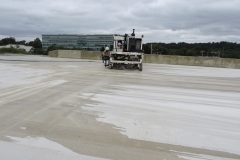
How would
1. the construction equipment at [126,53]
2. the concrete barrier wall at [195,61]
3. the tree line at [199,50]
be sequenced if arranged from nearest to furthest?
1. the construction equipment at [126,53]
2. the concrete barrier wall at [195,61]
3. the tree line at [199,50]

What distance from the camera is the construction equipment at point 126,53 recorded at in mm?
20734

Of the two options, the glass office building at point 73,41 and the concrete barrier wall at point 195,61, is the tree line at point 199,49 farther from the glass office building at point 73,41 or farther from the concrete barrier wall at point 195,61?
the glass office building at point 73,41

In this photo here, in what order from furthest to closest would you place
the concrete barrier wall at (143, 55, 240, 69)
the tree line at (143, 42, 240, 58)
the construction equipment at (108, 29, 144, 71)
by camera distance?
the tree line at (143, 42, 240, 58)
the concrete barrier wall at (143, 55, 240, 69)
the construction equipment at (108, 29, 144, 71)

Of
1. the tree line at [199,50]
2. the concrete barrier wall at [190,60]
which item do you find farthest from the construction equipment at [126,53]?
the tree line at [199,50]

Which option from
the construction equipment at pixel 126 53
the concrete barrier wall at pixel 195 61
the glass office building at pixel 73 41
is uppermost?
the glass office building at pixel 73 41

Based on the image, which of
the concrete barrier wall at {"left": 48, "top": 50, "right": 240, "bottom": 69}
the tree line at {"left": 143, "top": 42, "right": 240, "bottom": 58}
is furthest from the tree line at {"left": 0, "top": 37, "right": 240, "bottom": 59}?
the concrete barrier wall at {"left": 48, "top": 50, "right": 240, "bottom": 69}

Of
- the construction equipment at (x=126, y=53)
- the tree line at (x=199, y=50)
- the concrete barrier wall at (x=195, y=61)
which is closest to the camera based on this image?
the construction equipment at (x=126, y=53)

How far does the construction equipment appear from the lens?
20.7 meters

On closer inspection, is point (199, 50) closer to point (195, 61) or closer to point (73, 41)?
point (195, 61)

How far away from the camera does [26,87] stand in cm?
1035

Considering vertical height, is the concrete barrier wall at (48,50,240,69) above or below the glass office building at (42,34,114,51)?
below

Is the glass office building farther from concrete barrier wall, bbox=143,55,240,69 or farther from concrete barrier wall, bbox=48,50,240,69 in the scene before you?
concrete barrier wall, bbox=143,55,240,69

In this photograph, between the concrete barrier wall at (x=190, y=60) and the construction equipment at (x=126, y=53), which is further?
the concrete barrier wall at (x=190, y=60)

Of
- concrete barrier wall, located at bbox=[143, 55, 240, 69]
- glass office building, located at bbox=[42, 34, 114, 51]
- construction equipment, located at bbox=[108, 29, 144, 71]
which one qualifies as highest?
glass office building, located at bbox=[42, 34, 114, 51]
